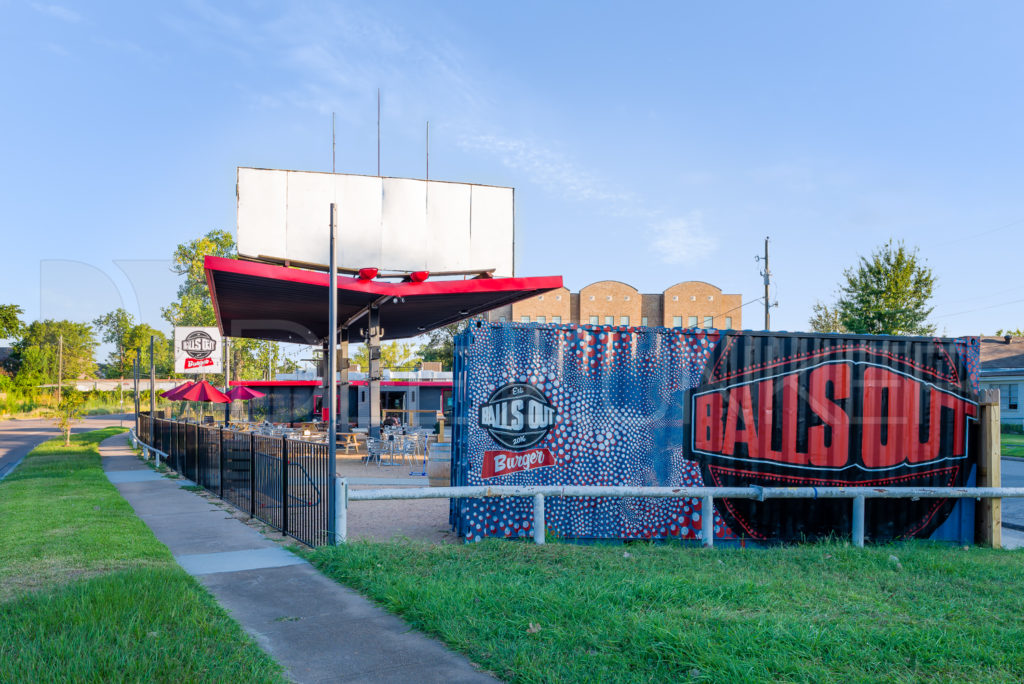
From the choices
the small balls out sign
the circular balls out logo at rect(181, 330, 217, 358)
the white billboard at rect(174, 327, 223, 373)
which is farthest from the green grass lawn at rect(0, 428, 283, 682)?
the circular balls out logo at rect(181, 330, 217, 358)

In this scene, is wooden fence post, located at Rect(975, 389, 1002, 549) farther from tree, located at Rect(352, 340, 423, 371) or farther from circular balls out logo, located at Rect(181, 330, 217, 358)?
tree, located at Rect(352, 340, 423, 371)

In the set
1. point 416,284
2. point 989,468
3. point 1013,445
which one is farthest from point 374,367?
point 1013,445

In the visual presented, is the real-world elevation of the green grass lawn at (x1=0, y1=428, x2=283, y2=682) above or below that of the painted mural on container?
below

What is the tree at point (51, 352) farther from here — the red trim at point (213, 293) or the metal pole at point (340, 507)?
the metal pole at point (340, 507)

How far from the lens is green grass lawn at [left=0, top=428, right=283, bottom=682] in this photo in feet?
14.4

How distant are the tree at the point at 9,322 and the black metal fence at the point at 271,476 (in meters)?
89.3

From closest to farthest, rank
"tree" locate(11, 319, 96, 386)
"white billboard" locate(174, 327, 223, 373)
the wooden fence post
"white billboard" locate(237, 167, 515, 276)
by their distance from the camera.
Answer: the wooden fence post, "white billboard" locate(237, 167, 515, 276), "white billboard" locate(174, 327, 223, 373), "tree" locate(11, 319, 96, 386)

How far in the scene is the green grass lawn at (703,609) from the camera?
448 cm

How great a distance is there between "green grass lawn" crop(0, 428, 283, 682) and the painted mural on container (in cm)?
380

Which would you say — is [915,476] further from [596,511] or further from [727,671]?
[727,671]

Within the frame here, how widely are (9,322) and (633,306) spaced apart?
76.1m

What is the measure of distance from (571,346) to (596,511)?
211cm

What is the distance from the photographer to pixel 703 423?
9453 mm

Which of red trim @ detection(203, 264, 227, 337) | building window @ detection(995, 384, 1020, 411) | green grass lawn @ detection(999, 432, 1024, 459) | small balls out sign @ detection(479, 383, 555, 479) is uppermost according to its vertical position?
red trim @ detection(203, 264, 227, 337)
